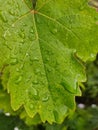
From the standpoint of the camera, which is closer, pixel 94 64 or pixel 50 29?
pixel 50 29

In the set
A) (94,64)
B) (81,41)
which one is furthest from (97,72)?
(81,41)

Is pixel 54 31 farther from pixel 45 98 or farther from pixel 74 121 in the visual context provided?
pixel 74 121

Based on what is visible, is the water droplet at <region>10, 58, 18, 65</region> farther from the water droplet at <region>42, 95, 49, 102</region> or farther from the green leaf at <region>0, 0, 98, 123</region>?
the water droplet at <region>42, 95, 49, 102</region>

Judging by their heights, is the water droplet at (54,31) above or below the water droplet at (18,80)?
above

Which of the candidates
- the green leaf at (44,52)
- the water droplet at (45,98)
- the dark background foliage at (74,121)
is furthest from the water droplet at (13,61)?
the dark background foliage at (74,121)

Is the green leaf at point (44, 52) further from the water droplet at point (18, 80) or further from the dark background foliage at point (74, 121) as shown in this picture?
the dark background foliage at point (74, 121)

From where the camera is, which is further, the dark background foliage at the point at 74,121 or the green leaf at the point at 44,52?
the dark background foliage at the point at 74,121

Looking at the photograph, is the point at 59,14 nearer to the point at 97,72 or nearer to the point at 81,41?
the point at 81,41

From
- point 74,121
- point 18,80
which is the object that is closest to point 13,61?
point 18,80

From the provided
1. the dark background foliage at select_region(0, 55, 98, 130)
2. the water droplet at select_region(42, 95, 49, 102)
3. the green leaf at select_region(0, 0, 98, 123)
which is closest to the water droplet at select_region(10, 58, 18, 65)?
the green leaf at select_region(0, 0, 98, 123)
